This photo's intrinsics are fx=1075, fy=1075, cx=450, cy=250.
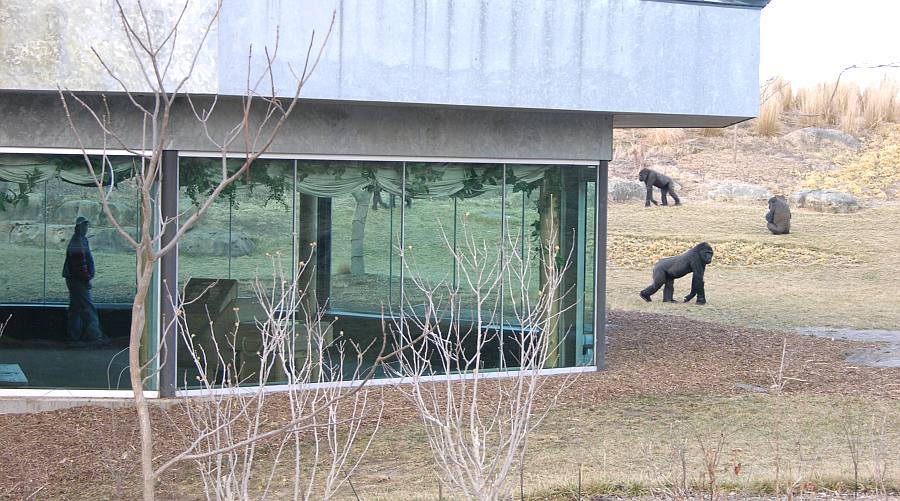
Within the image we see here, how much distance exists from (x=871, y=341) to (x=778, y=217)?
45.3 feet

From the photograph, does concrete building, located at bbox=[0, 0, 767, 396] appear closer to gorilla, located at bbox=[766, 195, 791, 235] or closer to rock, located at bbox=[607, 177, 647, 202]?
gorilla, located at bbox=[766, 195, 791, 235]

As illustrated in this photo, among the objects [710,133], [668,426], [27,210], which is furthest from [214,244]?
[710,133]

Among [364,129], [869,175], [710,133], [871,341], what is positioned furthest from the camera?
[710,133]

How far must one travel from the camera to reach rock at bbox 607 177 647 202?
116 ft

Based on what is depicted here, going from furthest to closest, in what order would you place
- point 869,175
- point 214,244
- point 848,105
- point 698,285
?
point 848,105, point 869,175, point 698,285, point 214,244

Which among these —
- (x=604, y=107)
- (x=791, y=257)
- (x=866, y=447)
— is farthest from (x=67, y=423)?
(x=791, y=257)

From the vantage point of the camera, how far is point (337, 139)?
1166cm

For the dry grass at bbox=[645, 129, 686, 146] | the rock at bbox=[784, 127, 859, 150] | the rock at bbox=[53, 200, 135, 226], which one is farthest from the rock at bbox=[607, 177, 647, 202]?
the rock at bbox=[53, 200, 135, 226]

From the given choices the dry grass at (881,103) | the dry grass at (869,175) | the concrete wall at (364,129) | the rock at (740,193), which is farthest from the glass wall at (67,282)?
the dry grass at (881,103)

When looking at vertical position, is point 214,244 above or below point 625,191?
below

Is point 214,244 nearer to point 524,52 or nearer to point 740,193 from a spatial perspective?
point 524,52

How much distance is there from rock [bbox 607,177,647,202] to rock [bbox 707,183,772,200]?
2.53 metres

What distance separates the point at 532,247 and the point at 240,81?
4.29m

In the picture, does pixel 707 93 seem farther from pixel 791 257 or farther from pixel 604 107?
pixel 791 257
